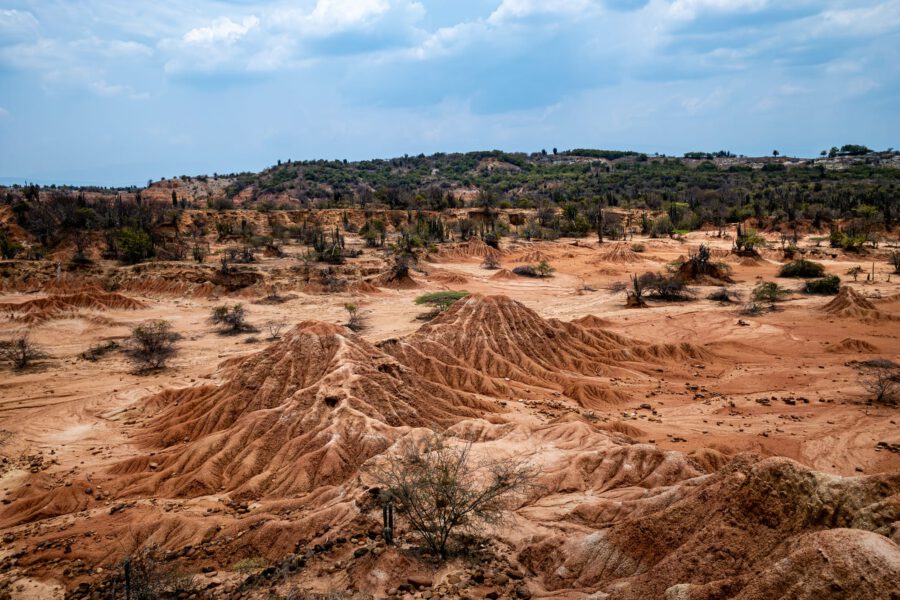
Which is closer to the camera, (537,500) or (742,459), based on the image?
(742,459)

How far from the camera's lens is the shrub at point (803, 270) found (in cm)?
4656

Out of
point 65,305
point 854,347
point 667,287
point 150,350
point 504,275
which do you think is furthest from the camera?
point 504,275

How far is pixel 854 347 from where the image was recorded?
27.3 m

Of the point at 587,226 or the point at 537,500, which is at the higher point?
the point at 587,226

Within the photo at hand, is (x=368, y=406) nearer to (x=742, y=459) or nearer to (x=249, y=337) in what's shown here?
(x=742, y=459)

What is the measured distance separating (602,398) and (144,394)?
20.7 metres

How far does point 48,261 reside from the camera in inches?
1821

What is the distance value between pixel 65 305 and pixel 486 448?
35938mm

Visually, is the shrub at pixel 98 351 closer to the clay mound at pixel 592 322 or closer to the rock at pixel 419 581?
the rock at pixel 419 581

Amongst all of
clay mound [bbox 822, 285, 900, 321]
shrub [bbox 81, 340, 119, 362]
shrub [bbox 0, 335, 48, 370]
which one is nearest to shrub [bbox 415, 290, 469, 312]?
shrub [bbox 81, 340, 119, 362]

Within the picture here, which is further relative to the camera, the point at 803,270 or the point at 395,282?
the point at 395,282

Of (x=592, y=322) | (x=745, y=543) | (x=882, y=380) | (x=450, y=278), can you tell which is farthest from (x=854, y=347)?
(x=450, y=278)

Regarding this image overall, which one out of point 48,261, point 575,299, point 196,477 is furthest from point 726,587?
point 48,261

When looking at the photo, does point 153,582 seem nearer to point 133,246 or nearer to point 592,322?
point 592,322
